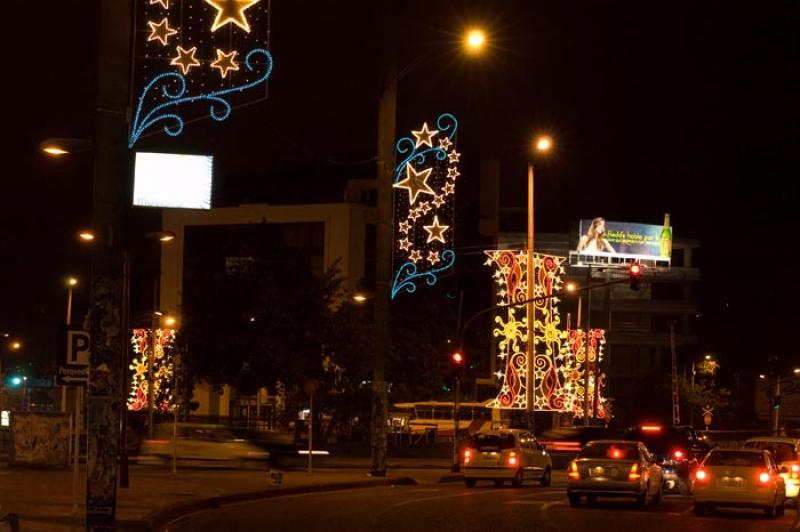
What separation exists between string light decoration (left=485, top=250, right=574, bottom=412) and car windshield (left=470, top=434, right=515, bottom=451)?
16977 millimetres

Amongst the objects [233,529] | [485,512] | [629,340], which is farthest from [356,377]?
[629,340]

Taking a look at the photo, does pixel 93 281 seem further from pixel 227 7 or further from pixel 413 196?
pixel 413 196

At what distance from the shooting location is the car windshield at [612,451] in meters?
27.8

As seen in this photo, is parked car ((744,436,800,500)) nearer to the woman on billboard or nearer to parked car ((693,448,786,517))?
parked car ((693,448,786,517))

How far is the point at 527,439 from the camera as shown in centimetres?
3666

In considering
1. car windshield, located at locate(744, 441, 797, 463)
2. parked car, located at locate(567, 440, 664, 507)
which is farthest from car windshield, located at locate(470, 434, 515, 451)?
parked car, located at locate(567, 440, 664, 507)

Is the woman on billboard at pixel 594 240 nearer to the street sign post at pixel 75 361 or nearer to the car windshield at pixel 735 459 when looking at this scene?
the car windshield at pixel 735 459

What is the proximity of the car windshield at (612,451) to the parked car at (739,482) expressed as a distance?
1711 millimetres

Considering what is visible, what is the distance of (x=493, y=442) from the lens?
35375 millimetres

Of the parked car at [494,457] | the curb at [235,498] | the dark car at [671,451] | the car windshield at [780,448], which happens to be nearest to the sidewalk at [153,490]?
the curb at [235,498]

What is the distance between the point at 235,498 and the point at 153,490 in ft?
6.27

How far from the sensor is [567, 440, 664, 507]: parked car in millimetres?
27656

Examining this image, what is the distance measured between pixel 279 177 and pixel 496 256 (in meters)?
52.5

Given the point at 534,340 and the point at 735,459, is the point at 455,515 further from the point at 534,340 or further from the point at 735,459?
the point at 534,340
